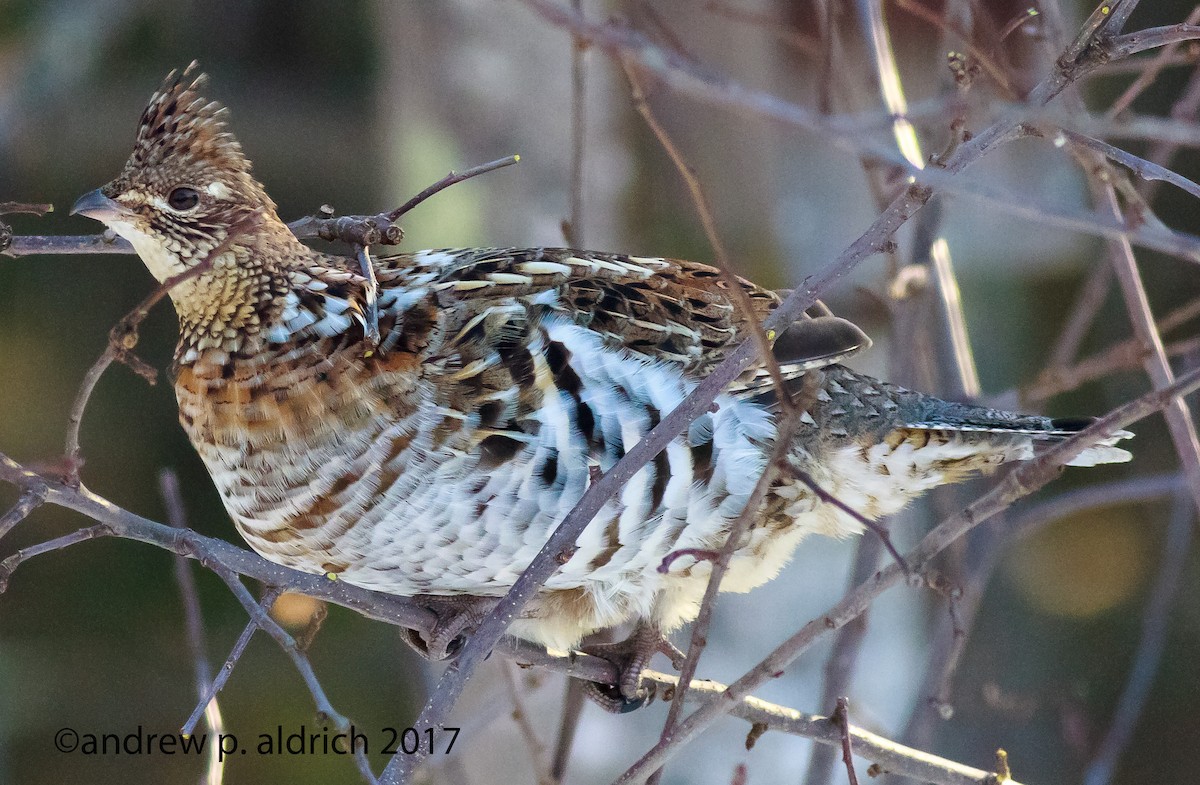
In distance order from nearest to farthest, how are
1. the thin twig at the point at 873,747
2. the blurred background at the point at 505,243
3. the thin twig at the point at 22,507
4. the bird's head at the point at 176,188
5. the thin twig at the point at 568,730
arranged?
1. the thin twig at the point at 22,507
2. the thin twig at the point at 873,747
3. the bird's head at the point at 176,188
4. the thin twig at the point at 568,730
5. the blurred background at the point at 505,243

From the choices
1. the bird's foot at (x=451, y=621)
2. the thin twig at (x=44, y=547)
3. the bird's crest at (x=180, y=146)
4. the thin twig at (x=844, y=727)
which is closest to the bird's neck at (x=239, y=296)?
the bird's crest at (x=180, y=146)

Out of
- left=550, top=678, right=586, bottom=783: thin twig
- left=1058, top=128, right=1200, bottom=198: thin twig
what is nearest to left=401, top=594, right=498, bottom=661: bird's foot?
left=550, top=678, right=586, bottom=783: thin twig

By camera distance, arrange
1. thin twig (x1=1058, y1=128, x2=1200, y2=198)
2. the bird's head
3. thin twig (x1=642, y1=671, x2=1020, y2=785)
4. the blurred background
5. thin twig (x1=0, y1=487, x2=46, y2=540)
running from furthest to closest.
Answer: the blurred background < the bird's head < thin twig (x1=642, y1=671, x2=1020, y2=785) < thin twig (x1=1058, y1=128, x2=1200, y2=198) < thin twig (x1=0, y1=487, x2=46, y2=540)

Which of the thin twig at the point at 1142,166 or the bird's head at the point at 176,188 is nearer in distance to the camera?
the thin twig at the point at 1142,166

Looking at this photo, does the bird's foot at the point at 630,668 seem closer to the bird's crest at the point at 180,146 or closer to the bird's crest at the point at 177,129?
the bird's crest at the point at 180,146

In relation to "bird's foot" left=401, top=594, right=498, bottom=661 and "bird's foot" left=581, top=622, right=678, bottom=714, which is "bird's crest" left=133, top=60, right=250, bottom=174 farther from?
"bird's foot" left=581, top=622, right=678, bottom=714

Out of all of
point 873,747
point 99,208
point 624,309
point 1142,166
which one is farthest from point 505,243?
point 1142,166

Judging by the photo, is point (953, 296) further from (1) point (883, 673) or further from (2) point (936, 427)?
(1) point (883, 673)
